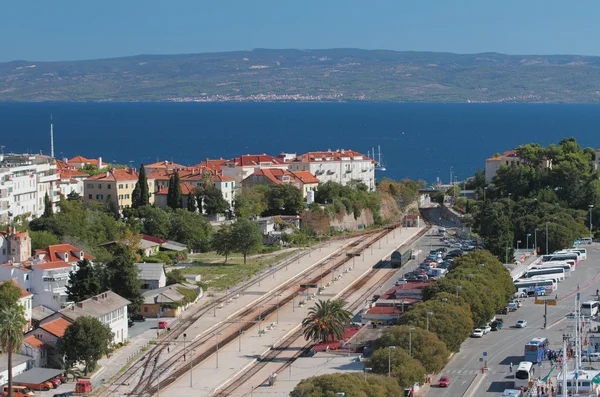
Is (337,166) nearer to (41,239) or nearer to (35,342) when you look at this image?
(41,239)

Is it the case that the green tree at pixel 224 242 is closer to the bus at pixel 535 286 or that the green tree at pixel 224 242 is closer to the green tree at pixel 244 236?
the green tree at pixel 244 236

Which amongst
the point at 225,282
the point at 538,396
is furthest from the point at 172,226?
the point at 538,396

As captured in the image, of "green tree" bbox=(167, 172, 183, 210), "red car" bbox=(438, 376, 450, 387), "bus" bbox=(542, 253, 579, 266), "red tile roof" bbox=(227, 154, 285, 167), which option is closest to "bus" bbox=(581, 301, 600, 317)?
"red car" bbox=(438, 376, 450, 387)

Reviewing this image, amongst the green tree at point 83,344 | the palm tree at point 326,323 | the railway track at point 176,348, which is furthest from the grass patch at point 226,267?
the green tree at point 83,344

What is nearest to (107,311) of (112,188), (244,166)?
(112,188)

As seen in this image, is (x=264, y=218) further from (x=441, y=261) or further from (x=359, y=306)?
(x=359, y=306)

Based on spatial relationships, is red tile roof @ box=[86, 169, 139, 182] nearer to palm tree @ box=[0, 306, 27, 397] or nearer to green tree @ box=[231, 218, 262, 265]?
green tree @ box=[231, 218, 262, 265]
